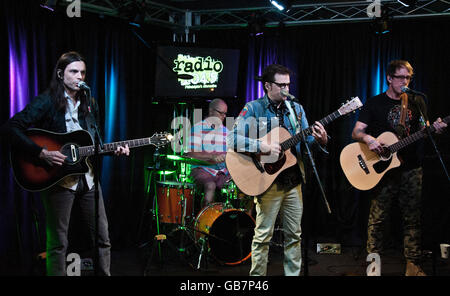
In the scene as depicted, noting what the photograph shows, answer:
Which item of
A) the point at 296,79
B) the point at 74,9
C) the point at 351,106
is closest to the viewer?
the point at 351,106

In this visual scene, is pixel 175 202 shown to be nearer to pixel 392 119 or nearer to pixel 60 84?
pixel 60 84

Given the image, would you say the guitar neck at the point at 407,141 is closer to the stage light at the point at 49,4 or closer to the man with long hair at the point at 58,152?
the man with long hair at the point at 58,152

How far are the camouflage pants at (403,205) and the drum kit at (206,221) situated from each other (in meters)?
1.59

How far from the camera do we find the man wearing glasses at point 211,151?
5.81 m

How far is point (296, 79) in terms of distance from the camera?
7246mm

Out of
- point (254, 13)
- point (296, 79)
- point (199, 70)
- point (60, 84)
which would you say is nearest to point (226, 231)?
point (60, 84)

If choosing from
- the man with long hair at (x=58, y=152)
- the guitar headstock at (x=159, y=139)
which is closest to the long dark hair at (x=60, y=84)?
the man with long hair at (x=58, y=152)

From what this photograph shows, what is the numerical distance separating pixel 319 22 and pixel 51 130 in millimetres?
4693

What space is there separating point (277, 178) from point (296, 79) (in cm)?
356

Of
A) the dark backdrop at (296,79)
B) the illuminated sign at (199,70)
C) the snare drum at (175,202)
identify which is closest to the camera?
the snare drum at (175,202)

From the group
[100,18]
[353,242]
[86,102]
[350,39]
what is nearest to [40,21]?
[100,18]

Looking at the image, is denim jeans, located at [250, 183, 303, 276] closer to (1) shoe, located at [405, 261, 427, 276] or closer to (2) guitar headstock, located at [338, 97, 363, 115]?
(2) guitar headstock, located at [338, 97, 363, 115]
